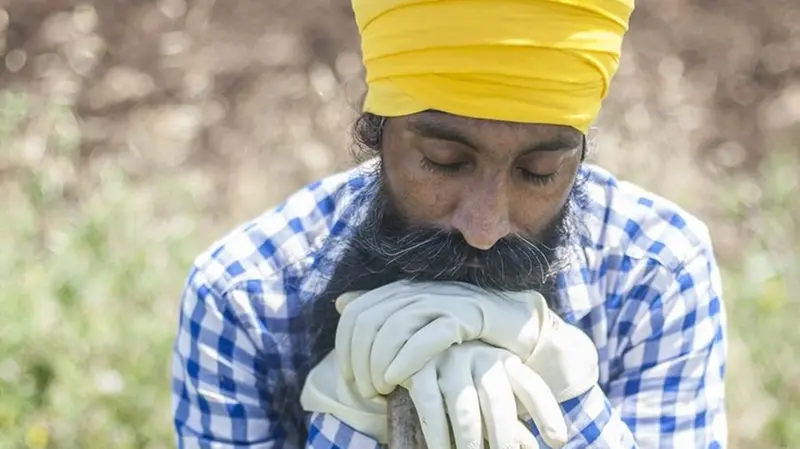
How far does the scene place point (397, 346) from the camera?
5.83 feet

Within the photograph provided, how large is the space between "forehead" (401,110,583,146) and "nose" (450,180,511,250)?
0.08 m

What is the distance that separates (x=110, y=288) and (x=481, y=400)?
1.82 metres

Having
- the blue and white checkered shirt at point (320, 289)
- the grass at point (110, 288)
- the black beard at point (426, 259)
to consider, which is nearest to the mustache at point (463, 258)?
the black beard at point (426, 259)

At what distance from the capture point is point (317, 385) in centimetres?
200

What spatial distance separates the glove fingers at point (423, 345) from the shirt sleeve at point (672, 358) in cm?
41

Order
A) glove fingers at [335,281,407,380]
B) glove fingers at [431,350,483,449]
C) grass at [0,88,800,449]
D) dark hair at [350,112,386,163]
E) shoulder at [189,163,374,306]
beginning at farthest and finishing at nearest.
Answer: grass at [0,88,800,449]
shoulder at [189,163,374,306]
dark hair at [350,112,386,163]
glove fingers at [335,281,407,380]
glove fingers at [431,350,483,449]

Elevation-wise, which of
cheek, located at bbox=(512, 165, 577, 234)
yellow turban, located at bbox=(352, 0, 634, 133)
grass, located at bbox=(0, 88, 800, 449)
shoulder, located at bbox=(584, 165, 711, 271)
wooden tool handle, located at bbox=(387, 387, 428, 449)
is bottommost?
grass, located at bbox=(0, 88, 800, 449)

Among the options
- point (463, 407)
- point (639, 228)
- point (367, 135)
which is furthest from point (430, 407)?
point (639, 228)

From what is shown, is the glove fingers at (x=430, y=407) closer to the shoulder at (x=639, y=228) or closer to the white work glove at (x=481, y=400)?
the white work glove at (x=481, y=400)

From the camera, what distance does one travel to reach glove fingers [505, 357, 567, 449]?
70.4 inches

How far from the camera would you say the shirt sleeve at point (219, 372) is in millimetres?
2062

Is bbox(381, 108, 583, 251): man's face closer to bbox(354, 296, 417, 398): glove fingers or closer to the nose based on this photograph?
the nose

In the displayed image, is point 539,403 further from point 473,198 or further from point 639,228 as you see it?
point 639,228

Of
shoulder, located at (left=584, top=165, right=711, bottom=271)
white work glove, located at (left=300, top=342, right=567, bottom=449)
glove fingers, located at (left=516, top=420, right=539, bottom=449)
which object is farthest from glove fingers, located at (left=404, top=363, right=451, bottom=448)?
shoulder, located at (left=584, top=165, right=711, bottom=271)
